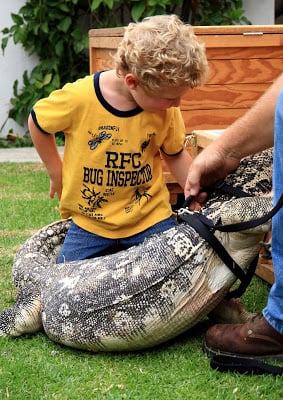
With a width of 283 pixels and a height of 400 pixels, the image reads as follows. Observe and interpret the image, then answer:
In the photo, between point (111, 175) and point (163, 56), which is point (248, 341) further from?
point (163, 56)

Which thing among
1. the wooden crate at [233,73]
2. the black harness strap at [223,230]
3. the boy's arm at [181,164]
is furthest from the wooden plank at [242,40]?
the black harness strap at [223,230]

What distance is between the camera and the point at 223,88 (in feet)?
15.0

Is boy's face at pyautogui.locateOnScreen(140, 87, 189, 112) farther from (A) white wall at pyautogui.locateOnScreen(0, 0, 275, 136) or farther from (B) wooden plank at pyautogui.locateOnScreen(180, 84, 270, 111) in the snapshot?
(A) white wall at pyautogui.locateOnScreen(0, 0, 275, 136)

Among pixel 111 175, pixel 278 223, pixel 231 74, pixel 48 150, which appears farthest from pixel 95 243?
pixel 231 74

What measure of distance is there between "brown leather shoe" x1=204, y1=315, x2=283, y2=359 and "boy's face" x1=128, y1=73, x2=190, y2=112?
0.90 metres

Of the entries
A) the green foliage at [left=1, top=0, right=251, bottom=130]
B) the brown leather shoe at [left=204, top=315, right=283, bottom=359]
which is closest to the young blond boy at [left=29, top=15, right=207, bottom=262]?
the brown leather shoe at [left=204, top=315, right=283, bottom=359]

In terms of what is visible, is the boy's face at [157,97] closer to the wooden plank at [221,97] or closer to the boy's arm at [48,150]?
the boy's arm at [48,150]

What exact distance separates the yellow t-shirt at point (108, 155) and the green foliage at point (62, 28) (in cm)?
427

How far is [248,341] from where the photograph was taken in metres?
2.69

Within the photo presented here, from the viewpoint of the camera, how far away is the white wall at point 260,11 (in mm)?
7691

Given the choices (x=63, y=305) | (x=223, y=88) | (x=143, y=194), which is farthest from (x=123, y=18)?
(x=63, y=305)

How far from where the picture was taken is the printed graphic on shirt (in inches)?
127

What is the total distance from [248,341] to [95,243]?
93 cm

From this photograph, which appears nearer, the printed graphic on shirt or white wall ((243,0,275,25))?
the printed graphic on shirt
